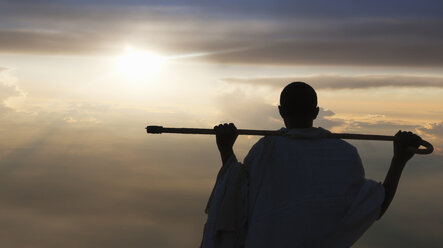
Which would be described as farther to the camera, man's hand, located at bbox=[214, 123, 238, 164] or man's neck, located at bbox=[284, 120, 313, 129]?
man's hand, located at bbox=[214, 123, 238, 164]

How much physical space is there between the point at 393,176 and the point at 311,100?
59.9 inches

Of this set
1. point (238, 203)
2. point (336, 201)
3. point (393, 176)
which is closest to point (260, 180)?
point (238, 203)

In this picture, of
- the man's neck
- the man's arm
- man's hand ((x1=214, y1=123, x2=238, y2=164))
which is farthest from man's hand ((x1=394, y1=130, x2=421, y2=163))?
man's hand ((x1=214, y1=123, x2=238, y2=164))

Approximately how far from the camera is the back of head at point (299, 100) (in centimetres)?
489

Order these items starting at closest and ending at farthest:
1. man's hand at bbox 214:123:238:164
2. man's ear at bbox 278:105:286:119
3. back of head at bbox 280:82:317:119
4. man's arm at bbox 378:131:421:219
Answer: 1. back of head at bbox 280:82:317:119
2. man's ear at bbox 278:105:286:119
3. man's hand at bbox 214:123:238:164
4. man's arm at bbox 378:131:421:219

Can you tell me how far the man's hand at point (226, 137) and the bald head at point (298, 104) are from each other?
2.00 ft

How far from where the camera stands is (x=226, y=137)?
17.1 feet

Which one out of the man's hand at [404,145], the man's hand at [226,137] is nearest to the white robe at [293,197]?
the man's hand at [226,137]

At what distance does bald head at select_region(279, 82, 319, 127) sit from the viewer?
4895mm

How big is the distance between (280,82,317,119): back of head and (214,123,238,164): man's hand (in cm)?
65

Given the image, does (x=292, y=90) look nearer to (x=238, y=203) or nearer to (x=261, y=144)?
(x=261, y=144)

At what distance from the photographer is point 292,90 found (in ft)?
16.1

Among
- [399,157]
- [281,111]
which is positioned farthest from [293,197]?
[399,157]

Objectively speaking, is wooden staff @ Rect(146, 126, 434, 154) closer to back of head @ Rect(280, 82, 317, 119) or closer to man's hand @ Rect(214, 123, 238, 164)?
man's hand @ Rect(214, 123, 238, 164)
